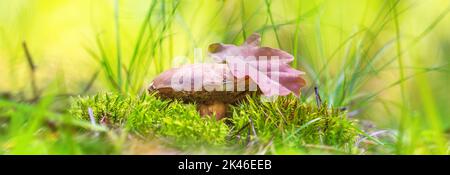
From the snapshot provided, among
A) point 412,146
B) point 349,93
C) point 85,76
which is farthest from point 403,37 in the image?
point 85,76

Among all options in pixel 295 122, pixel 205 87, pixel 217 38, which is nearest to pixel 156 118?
pixel 205 87

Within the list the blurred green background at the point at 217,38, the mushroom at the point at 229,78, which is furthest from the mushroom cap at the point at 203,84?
the blurred green background at the point at 217,38

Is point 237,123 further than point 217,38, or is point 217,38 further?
point 217,38

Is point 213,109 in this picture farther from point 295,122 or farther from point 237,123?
point 295,122

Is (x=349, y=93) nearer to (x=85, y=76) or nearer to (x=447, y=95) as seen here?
(x=447, y=95)

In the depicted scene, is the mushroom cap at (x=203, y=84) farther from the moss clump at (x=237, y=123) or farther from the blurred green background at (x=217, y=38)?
the blurred green background at (x=217, y=38)
